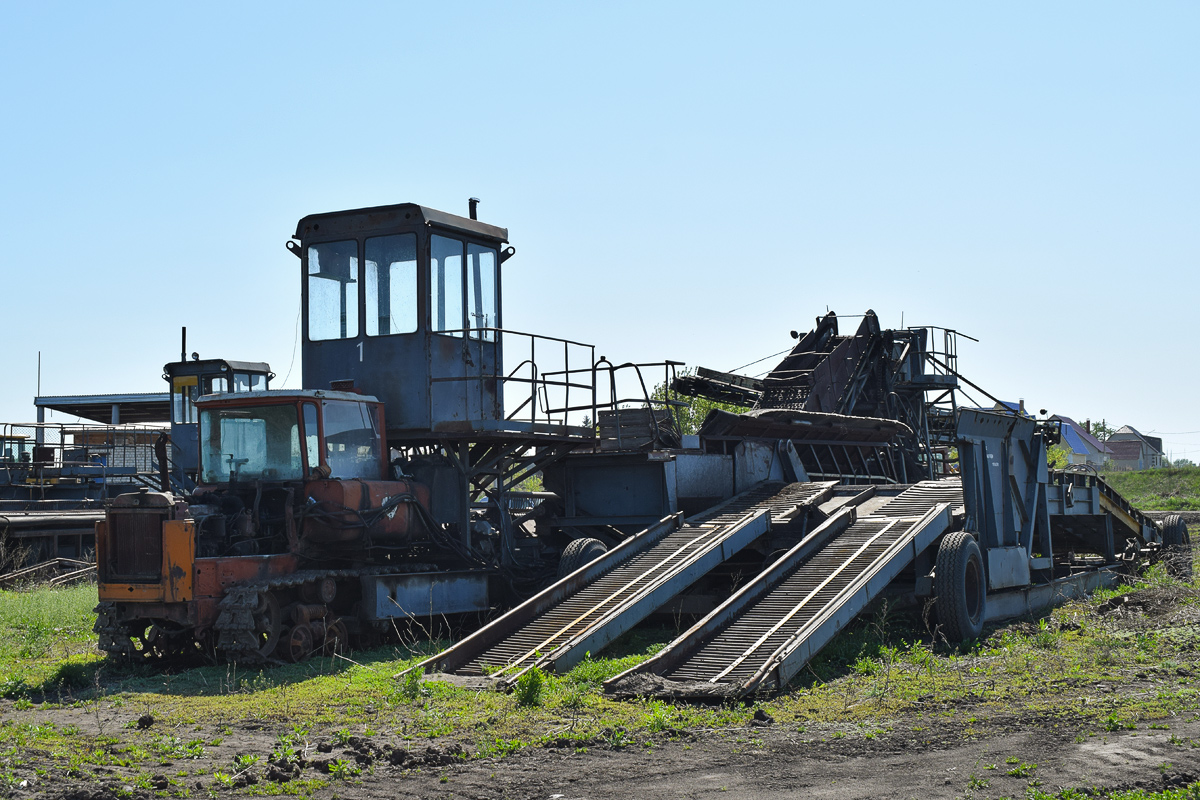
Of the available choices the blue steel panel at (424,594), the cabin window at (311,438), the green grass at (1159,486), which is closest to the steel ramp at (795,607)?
the blue steel panel at (424,594)

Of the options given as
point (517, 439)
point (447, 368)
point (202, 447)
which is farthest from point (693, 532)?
point (202, 447)

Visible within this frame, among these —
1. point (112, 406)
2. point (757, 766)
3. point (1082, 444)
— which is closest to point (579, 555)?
point (757, 766)

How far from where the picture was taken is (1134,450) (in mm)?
102500

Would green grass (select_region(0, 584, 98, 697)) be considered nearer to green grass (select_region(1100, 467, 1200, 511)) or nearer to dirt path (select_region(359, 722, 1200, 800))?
dirt path (select_region(359, 722, 1200, 800))

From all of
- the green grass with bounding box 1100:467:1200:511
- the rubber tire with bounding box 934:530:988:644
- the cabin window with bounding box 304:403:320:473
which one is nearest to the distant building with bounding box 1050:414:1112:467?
the green grass with bounding box 1100:467:1200:511

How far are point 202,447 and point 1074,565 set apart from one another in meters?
13.9

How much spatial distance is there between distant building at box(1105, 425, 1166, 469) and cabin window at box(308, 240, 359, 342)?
90259mm

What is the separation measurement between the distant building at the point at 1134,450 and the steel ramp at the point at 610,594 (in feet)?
291

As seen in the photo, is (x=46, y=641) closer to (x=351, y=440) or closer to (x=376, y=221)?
(x=351, y=440)

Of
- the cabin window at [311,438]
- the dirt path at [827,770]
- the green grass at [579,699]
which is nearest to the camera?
the dirt path at [827,770]

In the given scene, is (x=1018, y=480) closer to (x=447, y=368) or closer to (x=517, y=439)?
(x=517, y=439)

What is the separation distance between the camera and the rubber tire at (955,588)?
41.7 ft

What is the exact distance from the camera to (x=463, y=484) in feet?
50.5

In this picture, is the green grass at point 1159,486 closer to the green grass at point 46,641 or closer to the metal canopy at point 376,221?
the metal canopy at point 376,221
